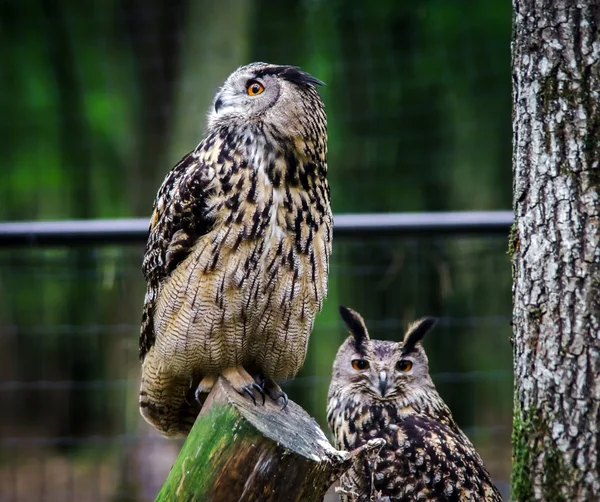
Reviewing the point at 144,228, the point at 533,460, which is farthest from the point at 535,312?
the point at 144,228

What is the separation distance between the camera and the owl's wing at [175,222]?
248 cm

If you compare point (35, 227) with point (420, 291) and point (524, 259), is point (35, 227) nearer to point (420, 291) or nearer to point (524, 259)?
point (420, 291)

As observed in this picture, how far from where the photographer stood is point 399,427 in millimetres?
2990

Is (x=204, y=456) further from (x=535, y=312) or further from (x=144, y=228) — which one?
(x=144, y=228)

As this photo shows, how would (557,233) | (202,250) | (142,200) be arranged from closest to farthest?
(557,233), (202,250), (142,200)

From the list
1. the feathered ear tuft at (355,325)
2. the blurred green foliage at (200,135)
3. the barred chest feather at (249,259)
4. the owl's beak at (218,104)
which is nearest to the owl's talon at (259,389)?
the barred chest feather at (249,259)

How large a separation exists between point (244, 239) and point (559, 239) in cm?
88

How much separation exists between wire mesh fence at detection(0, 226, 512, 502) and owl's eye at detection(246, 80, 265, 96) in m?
1.02

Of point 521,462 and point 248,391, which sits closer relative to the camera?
point 521,462

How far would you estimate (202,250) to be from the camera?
2.48m

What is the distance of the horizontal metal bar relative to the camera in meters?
3.41

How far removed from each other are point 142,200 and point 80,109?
1.47 metres

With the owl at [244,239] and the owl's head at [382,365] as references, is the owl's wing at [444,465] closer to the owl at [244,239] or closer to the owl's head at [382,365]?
the owl's head at [382,365]

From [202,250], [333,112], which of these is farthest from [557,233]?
[333,112]
